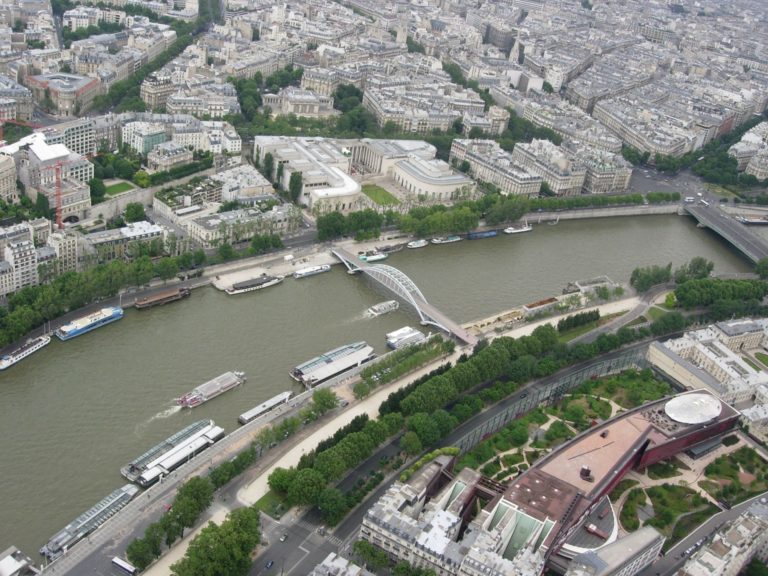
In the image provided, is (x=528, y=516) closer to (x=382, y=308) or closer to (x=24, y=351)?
(x=382, y=308)

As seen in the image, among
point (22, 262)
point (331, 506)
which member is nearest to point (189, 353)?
point (22, 262)

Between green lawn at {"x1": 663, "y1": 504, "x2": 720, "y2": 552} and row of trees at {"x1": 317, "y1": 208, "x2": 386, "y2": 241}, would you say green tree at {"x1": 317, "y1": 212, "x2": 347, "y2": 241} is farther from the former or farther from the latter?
green lawn at {"x1": 663, "y1": 504, "x2": 720, "y2": 552}

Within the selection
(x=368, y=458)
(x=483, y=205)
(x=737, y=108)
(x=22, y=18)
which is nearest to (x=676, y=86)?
(x=737, y=108)

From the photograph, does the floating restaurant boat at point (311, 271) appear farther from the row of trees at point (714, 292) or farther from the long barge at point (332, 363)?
the row of trees at point (714, 292)

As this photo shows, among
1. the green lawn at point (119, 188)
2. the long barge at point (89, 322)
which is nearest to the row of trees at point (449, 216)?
the green lawn at point (119, 188)

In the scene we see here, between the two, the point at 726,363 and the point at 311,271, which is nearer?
the point at 726,363

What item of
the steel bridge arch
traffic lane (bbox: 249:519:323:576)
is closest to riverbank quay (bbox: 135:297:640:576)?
traffic lane (bbox: 249:519:323:576)
